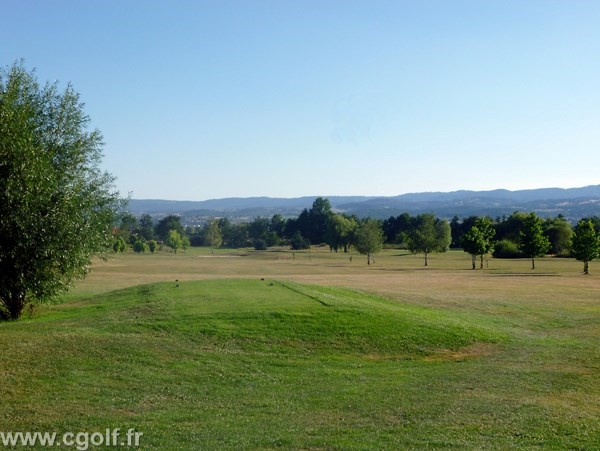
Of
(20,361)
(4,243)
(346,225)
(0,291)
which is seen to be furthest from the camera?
(346,225)

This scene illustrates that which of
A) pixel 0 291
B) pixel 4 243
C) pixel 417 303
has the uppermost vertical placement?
pixel 4 243

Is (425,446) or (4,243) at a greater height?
(4,243)

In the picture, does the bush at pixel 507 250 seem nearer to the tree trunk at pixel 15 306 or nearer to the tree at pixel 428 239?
the tree at pixel 428 239

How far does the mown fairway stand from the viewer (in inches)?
556

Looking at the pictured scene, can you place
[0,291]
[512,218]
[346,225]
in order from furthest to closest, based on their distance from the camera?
1. [346,225]
2. [512,218]
3. [0,291]

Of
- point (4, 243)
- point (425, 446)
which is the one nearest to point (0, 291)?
point (4, 243)

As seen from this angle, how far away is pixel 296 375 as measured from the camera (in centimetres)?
2078

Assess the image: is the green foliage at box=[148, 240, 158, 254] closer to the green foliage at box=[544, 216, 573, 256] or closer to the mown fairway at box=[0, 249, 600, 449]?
the green foliage at box=[544, 216, 573, 256]

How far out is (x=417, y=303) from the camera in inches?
1649

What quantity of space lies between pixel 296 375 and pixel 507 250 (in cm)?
12309

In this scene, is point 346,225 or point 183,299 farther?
point 346,225

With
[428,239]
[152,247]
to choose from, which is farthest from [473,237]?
[152,247]

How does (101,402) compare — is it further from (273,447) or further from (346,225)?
(346,225)

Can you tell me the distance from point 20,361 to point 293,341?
10.5m
